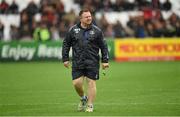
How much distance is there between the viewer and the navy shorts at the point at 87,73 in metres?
14.7

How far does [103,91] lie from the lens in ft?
65.2

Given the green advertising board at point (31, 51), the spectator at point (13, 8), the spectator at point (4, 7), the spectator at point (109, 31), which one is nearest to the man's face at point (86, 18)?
the green advertising board at point (31, 51)

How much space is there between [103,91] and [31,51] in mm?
16330

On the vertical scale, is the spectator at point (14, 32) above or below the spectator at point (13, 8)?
below

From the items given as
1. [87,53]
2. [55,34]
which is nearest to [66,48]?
[87,53]

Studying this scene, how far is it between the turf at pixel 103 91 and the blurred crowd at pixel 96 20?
5.57m

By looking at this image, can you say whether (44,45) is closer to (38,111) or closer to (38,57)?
(38,57)

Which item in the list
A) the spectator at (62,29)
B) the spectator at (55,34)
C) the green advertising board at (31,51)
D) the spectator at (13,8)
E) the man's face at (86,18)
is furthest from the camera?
the spectator at (13,8)

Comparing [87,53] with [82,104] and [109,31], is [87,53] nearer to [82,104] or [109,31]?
[82,104]

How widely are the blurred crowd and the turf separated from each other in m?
5.57

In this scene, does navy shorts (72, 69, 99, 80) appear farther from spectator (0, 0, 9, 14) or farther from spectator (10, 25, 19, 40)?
spectator (0, 0, 9, 14)

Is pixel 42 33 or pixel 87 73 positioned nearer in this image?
pixel 87 73

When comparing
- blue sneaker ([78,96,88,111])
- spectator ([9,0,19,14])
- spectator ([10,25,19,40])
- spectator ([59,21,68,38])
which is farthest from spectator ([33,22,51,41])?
blue sneaker ([78,96,88,111])

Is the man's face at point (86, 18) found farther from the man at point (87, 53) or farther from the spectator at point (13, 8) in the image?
the spectator at point (13, 8)
